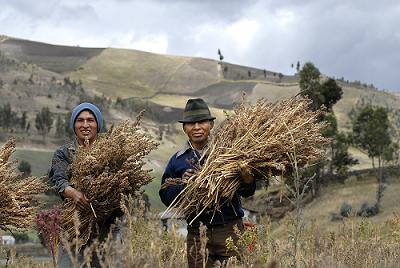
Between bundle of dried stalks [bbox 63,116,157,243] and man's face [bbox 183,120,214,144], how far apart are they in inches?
14.6

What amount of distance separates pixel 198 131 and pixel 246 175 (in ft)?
1.70

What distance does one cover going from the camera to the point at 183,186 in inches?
171

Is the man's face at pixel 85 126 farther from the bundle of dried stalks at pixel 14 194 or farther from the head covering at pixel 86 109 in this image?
the bundle of dried stalks at pixel 14 194

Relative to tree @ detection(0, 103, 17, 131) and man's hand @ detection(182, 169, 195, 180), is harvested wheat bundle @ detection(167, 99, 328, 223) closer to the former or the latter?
man's hand @ detection(182, 169, 195, 180)

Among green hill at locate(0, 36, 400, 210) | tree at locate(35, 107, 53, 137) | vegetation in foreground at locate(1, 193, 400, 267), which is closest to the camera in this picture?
vegetation in foreground at locate(1, 193, 400, 267)

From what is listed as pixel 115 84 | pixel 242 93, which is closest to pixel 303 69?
pixel 242 93

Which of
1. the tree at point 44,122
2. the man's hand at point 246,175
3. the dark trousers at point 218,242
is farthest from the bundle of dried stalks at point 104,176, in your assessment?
the tree at point 44,122

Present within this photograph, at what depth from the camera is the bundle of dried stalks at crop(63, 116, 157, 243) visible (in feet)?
13.5

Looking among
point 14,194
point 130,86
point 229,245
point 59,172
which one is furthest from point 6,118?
point 229,245

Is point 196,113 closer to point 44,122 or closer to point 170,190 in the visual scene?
point 170,190

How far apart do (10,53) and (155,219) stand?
160 m

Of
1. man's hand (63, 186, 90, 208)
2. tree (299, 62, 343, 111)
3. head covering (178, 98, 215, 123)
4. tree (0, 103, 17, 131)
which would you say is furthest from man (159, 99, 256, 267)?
tree (0, 103, 17, 131)

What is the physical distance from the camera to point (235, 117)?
453 cm

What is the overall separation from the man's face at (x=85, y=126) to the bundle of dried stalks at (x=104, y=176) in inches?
3.9
